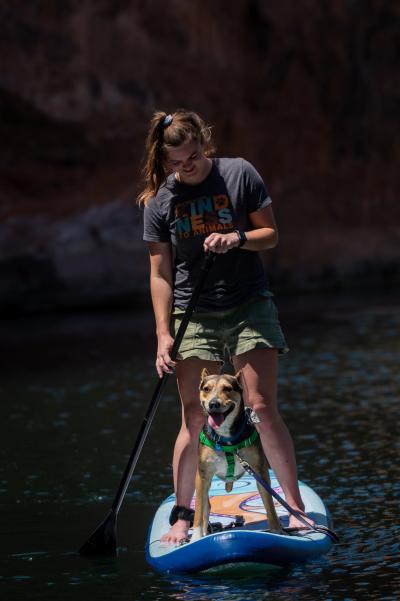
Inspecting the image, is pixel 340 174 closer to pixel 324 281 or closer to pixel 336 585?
pixel 324 281

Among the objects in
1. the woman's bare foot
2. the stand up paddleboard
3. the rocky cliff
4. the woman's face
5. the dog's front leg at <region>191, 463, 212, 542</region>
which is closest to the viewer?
the stand up paddleboard

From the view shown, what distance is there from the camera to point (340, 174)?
73.5 ft

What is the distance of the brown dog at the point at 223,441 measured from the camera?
15.5 ft

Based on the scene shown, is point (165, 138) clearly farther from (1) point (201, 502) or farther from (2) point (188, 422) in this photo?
(1) point (201, 502)

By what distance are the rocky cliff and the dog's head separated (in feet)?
48.1

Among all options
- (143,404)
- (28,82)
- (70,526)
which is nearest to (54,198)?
(28,82)

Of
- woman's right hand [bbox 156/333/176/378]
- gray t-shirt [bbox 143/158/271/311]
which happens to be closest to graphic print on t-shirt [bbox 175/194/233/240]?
gray t-shirt [bbox 143/158/271/311]

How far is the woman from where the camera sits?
16.4ft

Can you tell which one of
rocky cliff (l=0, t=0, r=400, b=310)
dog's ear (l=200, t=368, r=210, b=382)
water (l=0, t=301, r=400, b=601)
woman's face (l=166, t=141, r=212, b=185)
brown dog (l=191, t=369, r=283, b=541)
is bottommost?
water (l=0, t=301, r=400, b=601)

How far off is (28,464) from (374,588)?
127 inches

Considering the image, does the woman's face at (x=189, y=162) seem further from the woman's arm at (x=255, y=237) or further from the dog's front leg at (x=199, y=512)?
the dog's front leg at (x=199, y=512)

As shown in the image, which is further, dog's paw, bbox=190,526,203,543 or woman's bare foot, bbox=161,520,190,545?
woman's bare foot, bbox=161,520,190,545

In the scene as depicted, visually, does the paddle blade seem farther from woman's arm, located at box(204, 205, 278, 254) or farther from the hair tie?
the hair tie

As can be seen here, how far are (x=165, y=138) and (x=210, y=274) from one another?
0.57 m
